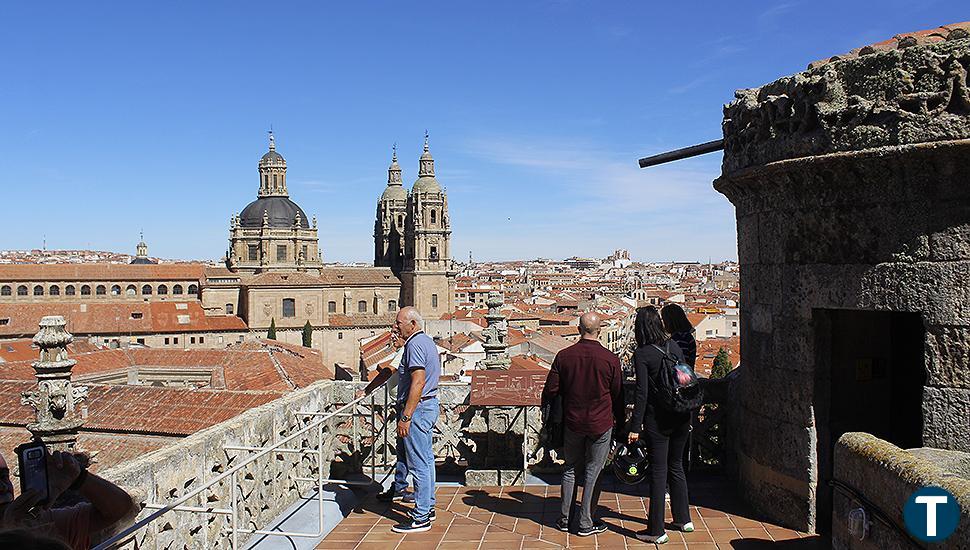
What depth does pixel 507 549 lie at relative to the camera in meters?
4.78

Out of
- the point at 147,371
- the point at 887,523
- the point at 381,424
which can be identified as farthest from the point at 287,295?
the point at 887,523

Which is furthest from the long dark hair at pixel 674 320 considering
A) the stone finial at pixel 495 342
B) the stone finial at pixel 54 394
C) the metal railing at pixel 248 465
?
the stone finial at pixel 54 394

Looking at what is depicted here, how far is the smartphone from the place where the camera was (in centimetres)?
249

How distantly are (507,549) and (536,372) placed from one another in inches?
76.2

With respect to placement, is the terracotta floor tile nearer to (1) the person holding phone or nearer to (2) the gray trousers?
(2) the gray trousers

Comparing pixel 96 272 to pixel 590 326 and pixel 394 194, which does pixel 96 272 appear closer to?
pixel 394 194

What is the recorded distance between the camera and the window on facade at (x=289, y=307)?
66.6 metres

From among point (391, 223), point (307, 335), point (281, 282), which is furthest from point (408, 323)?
point (391, 223)

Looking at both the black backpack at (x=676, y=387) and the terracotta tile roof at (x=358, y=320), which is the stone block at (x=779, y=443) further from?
the terracotta tile roof at (x=358, y=320)

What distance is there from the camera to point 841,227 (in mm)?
4727

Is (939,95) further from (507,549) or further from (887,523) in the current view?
(507,549)

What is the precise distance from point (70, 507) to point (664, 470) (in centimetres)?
356

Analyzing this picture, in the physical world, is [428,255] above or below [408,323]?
above

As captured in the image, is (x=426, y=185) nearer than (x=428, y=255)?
No
